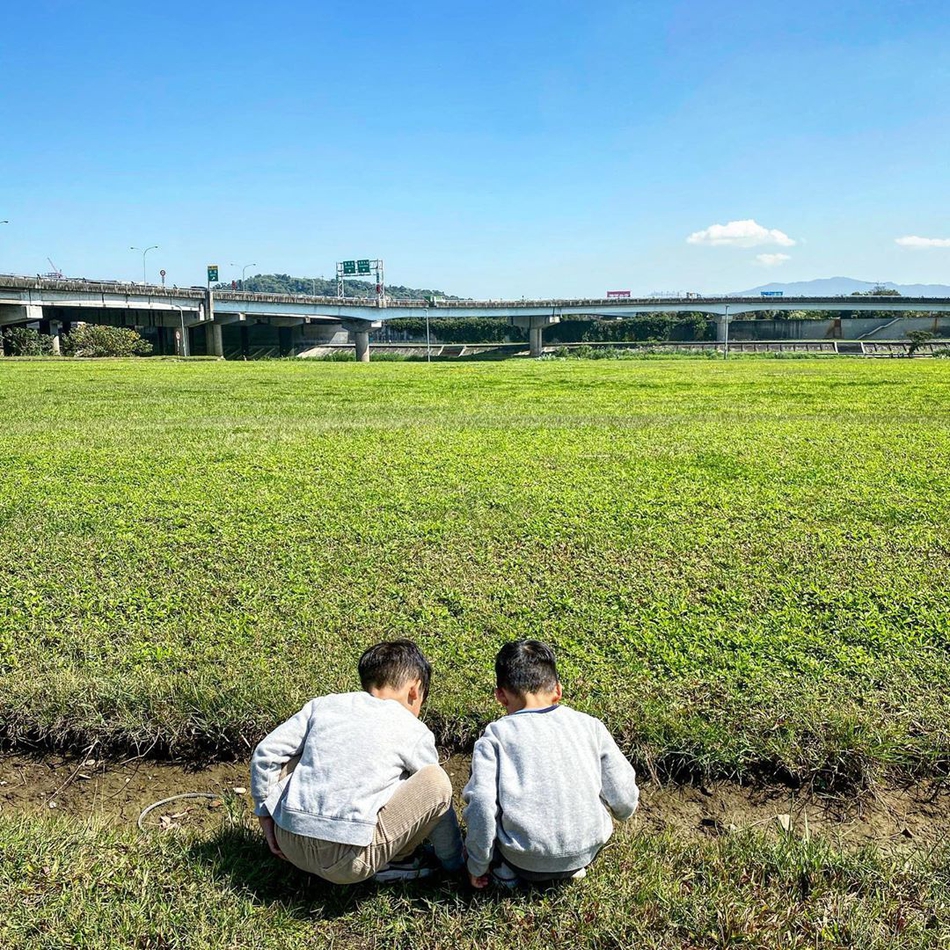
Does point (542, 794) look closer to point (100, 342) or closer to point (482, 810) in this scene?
point (482, 810)

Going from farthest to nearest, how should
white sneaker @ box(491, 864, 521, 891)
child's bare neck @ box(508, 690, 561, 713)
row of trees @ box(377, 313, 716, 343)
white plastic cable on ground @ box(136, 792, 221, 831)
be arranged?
row of trees @ box(377, 313, 716, 343)
white plastic cable on ground @ box(136, 792, 221, 831)
child's bare neck @ box(508, 690, 561, 713)
white sneaker @ box(491, 864, 521, 891)

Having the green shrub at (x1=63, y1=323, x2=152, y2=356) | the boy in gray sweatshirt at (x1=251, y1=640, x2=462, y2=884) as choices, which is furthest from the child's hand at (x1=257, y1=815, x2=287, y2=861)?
the green shrub at (x1=63, y1=323, x2=152, y2=356)

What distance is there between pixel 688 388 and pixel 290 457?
515 inches

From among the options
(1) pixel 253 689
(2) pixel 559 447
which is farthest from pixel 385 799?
(2) pixel 559 447

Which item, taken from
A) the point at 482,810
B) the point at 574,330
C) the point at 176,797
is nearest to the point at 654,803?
the point at 482,810

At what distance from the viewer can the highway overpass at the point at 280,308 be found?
47594 millimetres

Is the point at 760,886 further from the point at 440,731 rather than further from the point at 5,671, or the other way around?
the point at 5,671

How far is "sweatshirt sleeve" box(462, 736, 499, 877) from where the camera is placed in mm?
2682

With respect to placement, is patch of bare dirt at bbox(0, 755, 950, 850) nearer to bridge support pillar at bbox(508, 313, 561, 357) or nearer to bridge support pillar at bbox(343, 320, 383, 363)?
bridge support pillar at bbox(343, 320, 383, 363)

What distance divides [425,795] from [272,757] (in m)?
0.56

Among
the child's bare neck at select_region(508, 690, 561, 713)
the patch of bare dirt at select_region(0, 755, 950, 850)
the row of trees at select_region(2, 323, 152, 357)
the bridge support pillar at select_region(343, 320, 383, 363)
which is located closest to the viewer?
the child's bare neck at select_region(508, 690, 561, 713)

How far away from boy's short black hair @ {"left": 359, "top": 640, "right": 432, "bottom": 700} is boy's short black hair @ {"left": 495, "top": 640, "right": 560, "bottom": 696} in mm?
315

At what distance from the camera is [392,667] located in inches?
122

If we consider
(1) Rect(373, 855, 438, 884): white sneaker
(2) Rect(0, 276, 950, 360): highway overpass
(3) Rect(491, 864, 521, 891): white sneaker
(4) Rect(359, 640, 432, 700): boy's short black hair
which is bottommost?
(1) Rect(373, 855, 438, 884): white sneaker
